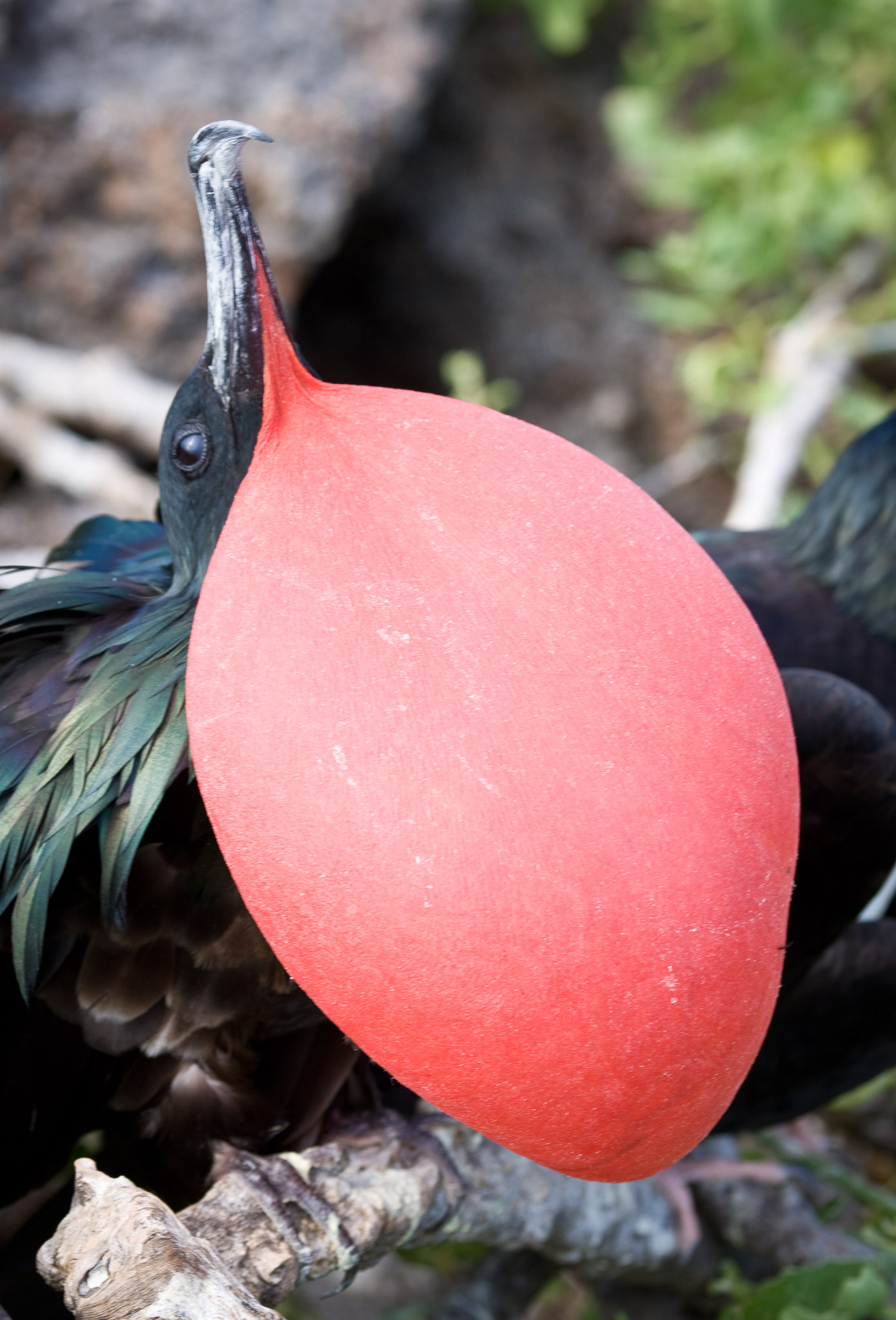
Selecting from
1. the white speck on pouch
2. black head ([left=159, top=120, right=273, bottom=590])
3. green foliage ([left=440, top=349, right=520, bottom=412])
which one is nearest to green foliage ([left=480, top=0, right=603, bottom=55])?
green foliage ([left=440, top=349, right=520, bottom=412])

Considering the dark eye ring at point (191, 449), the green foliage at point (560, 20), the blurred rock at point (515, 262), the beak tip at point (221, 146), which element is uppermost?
the green foliage at point (560, 20)

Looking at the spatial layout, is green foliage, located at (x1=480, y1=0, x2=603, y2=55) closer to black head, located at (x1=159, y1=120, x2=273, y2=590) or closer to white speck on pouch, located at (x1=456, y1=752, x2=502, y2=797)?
black head, located at (x1=159, y1=120, x2=273, y2=590)

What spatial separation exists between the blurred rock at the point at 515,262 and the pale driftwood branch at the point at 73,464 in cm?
89

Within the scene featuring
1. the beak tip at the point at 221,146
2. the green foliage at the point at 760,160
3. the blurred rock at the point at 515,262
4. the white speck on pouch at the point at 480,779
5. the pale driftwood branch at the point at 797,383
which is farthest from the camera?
the blurred rock at the point at 515,262

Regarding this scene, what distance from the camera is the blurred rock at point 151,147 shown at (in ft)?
7.30

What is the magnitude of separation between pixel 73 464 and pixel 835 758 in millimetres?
1294

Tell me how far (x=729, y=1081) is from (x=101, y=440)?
5.58ft

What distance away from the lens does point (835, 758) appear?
1037 mm

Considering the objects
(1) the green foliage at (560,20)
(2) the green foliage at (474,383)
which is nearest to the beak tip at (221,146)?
(2) the green foliage at (474,383)

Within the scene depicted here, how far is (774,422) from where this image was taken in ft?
7.59

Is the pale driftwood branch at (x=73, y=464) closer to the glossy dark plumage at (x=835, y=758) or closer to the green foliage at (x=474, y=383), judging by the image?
the green foliage at (x=474, y=383)

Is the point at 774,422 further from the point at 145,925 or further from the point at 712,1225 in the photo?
the point at 145,925

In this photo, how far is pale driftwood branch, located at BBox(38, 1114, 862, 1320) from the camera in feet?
1.97

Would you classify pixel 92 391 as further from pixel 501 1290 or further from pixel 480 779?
pixel 480 779
